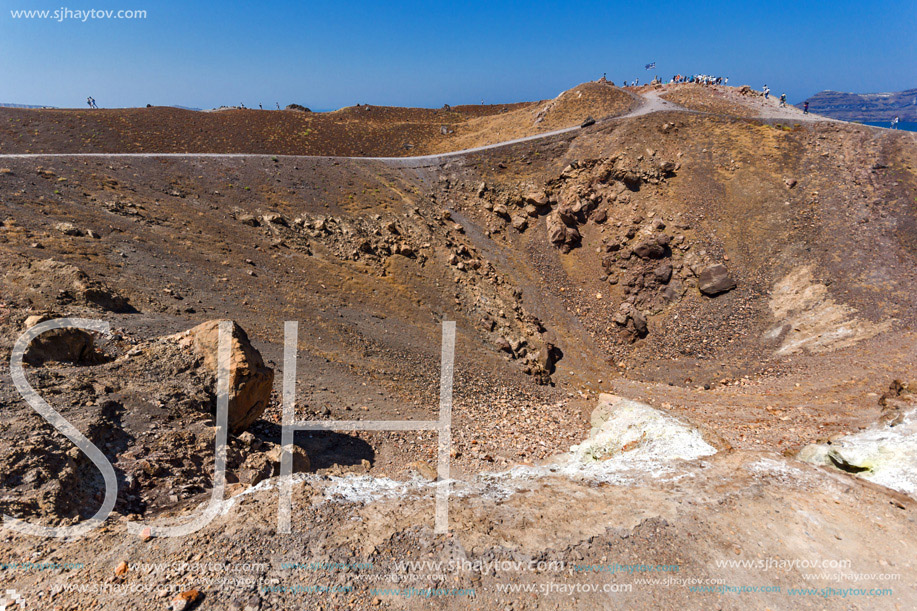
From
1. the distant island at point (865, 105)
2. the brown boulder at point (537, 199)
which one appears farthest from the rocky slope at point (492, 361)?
the distant island at point (865, 105)

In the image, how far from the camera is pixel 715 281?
2267cm

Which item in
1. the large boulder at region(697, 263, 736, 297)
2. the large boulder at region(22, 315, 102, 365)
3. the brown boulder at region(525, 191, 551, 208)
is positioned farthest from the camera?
the brown boulder at region(525, 191, 551, 208)

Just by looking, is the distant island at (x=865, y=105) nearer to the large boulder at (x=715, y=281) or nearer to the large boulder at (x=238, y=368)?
the large boulder at (x=715, y=281)

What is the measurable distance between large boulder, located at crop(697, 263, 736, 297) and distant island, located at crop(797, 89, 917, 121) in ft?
554

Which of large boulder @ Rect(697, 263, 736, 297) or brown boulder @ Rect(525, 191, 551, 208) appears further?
brown boulder @ Rect(525, 191, 551, 208)

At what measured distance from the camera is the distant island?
14031 cm

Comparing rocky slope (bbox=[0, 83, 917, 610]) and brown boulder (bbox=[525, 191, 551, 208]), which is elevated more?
brown boulder (bbox=[525, 191, 551, 208])

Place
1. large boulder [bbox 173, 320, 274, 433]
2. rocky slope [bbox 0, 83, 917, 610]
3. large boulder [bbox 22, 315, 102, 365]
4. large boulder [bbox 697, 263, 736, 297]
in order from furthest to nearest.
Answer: large boulder [bbox 697, 263, 736, 297] → large boulder [bbox 173, 320, 274, 433] → large boulder [bbox 22, 315, 102, 365] → rocky slope [bbox 0, 83, 917, 610]

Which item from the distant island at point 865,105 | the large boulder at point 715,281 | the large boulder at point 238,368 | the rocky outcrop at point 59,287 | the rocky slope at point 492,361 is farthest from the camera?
the distant island at point 865,105

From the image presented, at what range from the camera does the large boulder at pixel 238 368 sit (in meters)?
9.52

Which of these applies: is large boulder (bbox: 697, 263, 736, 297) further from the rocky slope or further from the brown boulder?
the brown boulder

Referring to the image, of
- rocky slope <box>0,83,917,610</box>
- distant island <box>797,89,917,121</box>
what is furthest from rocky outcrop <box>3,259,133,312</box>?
distant island <box>797,89,917,121</box>

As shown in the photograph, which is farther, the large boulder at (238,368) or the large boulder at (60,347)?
the large boulder at (238,368)

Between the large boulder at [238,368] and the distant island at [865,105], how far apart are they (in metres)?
192
